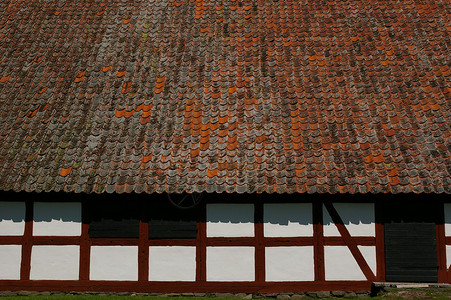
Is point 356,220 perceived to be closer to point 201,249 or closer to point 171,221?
point 201,249

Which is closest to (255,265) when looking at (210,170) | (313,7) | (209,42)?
(210,170)

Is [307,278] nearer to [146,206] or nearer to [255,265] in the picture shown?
[255,265]

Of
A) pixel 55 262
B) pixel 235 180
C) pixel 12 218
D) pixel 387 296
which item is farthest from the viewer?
pixel 12 218

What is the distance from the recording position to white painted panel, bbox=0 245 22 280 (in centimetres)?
839

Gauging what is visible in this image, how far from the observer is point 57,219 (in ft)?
27.6

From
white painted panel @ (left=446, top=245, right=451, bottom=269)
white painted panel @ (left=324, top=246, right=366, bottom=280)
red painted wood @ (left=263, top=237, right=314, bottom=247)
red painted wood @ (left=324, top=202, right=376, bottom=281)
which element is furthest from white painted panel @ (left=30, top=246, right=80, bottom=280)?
white painted panel @ (left=446, top=245, right=451, bottom=269)

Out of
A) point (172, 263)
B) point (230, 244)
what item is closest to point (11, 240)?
point (172, 263)

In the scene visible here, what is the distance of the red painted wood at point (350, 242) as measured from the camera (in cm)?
798

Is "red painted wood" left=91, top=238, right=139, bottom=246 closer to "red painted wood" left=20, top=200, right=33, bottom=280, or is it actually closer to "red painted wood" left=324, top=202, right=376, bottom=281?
"red painted wood" left=20, top=200, right=33, bottom=280

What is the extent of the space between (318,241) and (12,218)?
605 centimetres

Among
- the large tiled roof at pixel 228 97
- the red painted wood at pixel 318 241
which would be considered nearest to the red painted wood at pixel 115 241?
the large tiled roof at pixel 228 97

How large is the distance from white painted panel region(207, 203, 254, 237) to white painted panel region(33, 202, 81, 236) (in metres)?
2.65

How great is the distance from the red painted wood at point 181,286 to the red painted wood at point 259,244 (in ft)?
0.61

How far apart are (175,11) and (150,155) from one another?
5.00m
